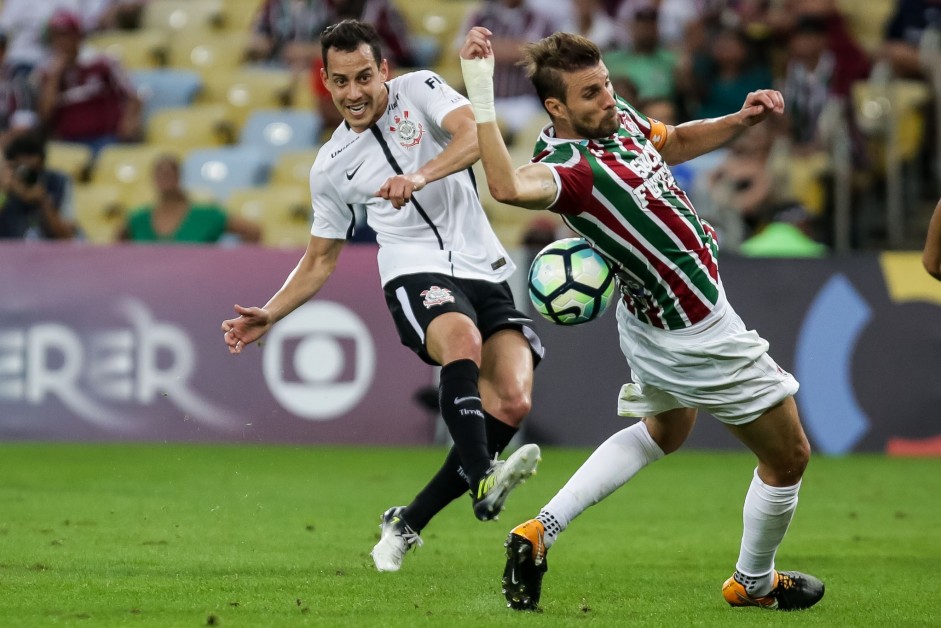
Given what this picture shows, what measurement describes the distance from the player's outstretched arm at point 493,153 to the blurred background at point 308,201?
734 cm

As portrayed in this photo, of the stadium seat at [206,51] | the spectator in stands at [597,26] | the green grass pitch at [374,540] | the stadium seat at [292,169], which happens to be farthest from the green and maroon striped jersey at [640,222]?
the stadium seat at [206,51]

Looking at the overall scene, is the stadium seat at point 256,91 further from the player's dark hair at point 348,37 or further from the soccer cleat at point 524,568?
the soccer cleat at point 524,568

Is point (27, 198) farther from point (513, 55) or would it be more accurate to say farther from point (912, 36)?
point (912, 36)

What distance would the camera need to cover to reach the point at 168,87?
55.4ft

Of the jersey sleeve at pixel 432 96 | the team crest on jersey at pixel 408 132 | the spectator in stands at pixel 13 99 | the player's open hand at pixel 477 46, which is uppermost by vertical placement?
the player's open hand at pixel 477 46

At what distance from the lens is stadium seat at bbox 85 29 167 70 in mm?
17281

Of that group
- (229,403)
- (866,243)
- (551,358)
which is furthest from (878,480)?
(229,403)

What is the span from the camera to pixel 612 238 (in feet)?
18.2

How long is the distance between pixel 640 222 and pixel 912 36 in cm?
1041

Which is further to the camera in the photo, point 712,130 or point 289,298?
point 289,298

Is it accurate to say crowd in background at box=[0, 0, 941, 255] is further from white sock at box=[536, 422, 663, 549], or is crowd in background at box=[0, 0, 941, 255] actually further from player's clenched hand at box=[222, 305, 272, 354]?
white sock at box=[536, 422, 663, 549]

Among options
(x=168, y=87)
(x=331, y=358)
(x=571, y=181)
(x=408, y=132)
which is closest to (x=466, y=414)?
(x=571, y=181)

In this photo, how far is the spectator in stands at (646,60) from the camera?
1469 cm

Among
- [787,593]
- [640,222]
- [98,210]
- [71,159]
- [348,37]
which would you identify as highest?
[348,37]
